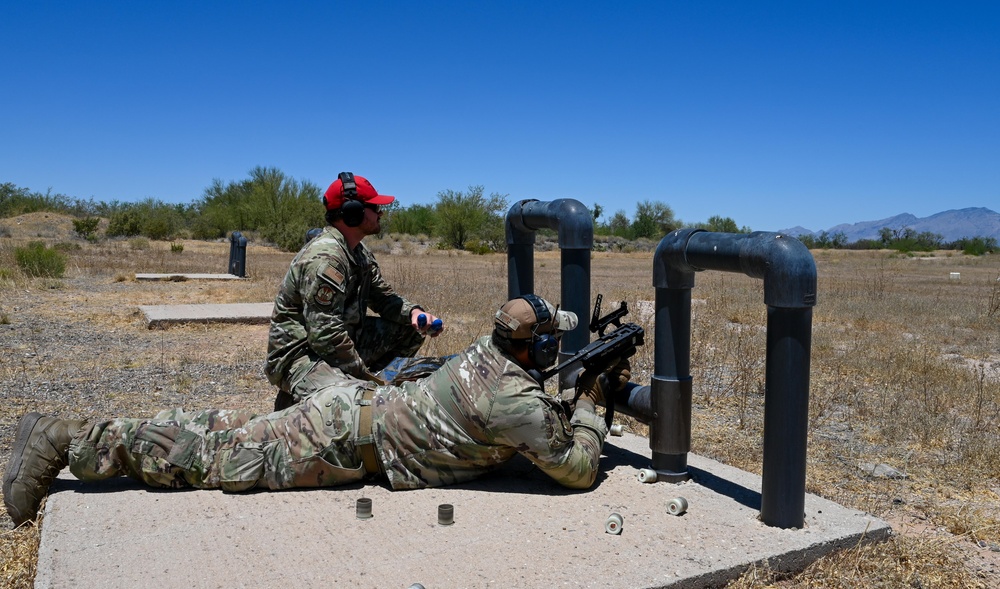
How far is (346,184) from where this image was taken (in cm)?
457

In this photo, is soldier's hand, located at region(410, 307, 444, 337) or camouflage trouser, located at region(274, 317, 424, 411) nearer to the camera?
soldier's hand, located at region(410, 307, 444, 337)

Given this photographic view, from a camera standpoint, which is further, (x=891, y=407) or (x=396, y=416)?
(x=891, y=407)

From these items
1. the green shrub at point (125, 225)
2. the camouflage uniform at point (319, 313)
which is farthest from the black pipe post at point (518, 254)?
the green shrub at point (125, 225)

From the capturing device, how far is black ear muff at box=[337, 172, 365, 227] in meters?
4.54

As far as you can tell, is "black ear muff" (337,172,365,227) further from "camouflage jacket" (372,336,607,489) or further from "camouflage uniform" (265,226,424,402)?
"camouflage jacket" (372,336,607,489)

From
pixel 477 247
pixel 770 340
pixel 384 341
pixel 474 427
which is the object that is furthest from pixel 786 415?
pixel 477 247

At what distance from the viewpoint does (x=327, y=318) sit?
4305 millimetres

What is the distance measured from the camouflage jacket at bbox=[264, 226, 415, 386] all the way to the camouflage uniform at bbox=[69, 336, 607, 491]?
2.02 ft

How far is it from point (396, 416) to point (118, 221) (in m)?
39.9

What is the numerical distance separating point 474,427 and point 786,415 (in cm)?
129

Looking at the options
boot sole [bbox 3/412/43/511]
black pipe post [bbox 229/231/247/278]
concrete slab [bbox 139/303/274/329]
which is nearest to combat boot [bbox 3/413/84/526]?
boot sole [bbox 3/412/43/511]

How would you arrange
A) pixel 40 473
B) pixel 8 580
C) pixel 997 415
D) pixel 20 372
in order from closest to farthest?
pixel 8 580 → pixel 40 473 → pixel 997 415 → pixel 20 372

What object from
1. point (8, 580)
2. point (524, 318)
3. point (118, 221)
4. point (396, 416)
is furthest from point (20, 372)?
point (118, 221)

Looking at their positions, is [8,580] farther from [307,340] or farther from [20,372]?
[20,372]
